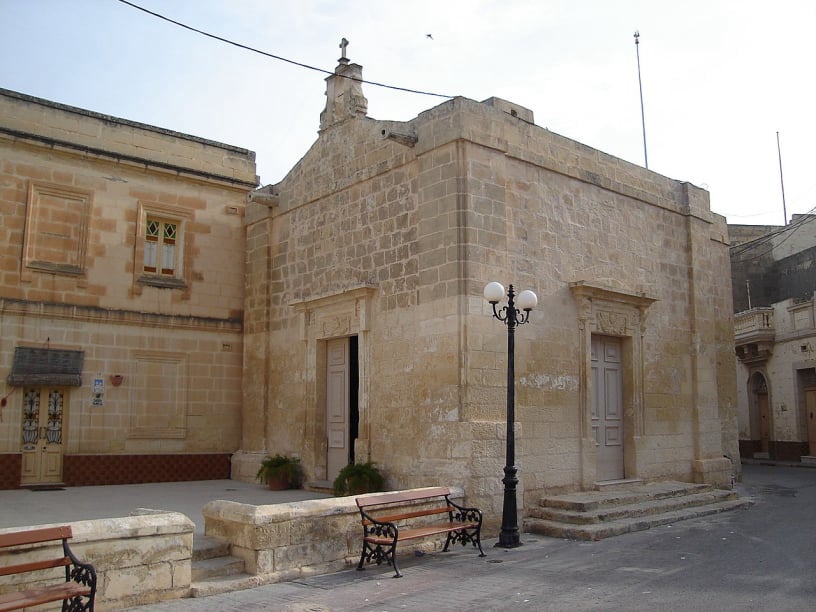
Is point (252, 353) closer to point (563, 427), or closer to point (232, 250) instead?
point (232, 250)

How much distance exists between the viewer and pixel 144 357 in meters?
13.9

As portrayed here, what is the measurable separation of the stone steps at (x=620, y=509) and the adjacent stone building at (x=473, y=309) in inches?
15.5

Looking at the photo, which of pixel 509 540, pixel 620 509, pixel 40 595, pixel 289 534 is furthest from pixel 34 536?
pixel 620 509

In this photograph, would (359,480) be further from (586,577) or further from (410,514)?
(586,577)

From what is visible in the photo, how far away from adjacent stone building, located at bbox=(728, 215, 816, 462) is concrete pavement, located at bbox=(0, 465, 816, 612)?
42.6 ft

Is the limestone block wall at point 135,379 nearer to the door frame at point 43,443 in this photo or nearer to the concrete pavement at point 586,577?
the door frame at point 43,443

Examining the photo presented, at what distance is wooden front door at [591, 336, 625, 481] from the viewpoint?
1208cm

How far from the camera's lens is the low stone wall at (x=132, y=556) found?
6.17 m

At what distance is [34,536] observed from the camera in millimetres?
5777

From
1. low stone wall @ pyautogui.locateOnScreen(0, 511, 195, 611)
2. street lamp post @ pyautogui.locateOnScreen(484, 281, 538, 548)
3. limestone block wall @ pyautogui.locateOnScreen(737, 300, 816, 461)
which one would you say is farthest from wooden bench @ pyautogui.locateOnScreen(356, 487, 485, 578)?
limestone block wall @ pyautogui.locateOnScreen(737, 300, 816, 461)

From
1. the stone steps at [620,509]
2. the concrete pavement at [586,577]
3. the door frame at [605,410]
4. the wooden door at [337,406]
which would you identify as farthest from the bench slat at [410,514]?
the door frame at [605,410]

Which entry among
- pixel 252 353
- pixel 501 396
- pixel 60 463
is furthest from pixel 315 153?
pixel 60 463

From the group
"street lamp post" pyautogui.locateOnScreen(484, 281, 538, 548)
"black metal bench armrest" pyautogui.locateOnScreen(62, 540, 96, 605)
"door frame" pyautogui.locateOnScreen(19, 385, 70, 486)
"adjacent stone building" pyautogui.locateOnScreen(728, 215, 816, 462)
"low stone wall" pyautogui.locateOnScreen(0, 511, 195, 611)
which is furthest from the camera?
"adjacent stone building" pyautogui.locateOnScreen(728, 215, 816, 462)

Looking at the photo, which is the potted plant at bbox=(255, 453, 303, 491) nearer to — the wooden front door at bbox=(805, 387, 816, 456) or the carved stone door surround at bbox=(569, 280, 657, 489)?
the carved stone door surround at bbox=(569, 280, 657, 489)
